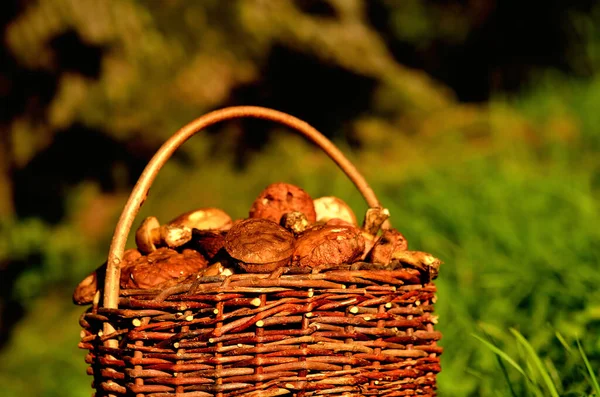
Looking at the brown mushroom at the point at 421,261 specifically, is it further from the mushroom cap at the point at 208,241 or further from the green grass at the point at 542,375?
the mushroom cap at the point at 208,241

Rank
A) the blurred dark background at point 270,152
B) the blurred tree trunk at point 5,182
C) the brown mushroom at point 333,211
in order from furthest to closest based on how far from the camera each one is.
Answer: the blurred tree trunk at point 5,182 → the blurred dark background at point 270,152 → the brown mushroom at point 333,211

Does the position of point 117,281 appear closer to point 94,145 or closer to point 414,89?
point 94,145

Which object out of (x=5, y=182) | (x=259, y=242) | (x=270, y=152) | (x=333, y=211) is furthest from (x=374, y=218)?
(x=5, y=182)

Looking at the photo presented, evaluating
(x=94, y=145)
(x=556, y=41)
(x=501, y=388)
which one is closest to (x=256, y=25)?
(x=94, y=145)

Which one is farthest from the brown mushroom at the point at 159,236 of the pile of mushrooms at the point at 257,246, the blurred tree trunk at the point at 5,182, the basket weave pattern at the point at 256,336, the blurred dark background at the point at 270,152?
the blurred tree trunk at the point at 5,182

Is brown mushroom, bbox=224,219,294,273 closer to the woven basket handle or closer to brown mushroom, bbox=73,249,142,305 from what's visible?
the woven basket handle

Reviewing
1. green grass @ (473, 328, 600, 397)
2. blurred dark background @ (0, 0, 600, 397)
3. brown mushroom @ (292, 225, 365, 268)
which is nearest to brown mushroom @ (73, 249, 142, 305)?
brown mushroom @ (292, 225, 365, 268)
